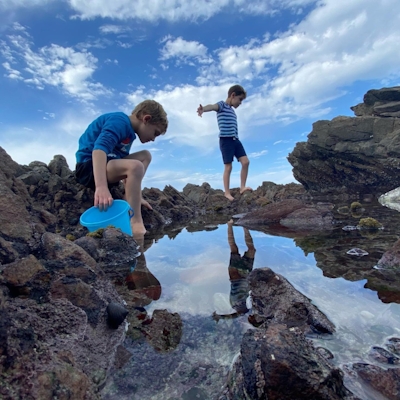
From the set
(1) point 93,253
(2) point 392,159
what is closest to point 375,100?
(2) point 392,159

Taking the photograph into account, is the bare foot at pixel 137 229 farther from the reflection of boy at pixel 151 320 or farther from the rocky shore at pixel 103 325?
the reflection of boy at pixel 151 320

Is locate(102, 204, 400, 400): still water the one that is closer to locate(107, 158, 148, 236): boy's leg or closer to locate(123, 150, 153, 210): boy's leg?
locate(107, 158, 148, 236): boy's leg

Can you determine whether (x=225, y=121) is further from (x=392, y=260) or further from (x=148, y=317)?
(x=148, y=317)

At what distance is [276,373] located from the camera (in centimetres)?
89

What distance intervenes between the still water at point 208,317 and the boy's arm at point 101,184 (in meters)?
1.03

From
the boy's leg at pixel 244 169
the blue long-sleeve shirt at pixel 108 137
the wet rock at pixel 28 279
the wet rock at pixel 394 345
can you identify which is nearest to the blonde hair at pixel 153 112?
the blue long-sleeve shirt at pixel 108 137

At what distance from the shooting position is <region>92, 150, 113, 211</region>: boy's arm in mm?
A: 3590

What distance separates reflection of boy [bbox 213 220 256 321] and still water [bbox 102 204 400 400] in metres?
0.03

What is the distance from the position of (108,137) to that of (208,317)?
302 cm

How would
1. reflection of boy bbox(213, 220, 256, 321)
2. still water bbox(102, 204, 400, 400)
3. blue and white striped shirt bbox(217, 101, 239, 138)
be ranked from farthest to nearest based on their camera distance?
blue and white striped shirt bbox(217, 101, 239, 138) → reflection of boy bbox(213, 220, 256, 321) → still water bbox(102, 204, 400, 400)

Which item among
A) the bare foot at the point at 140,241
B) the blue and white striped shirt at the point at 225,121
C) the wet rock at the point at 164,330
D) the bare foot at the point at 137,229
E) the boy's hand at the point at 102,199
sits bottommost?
the wet rock at the point at 164,330

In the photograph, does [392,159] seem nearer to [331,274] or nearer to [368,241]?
[368,241]

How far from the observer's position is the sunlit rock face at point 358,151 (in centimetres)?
1839

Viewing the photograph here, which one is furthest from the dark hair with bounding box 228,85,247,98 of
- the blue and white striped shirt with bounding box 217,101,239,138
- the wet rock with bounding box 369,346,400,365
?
the wet rock with bounding box 369,346,400,365
